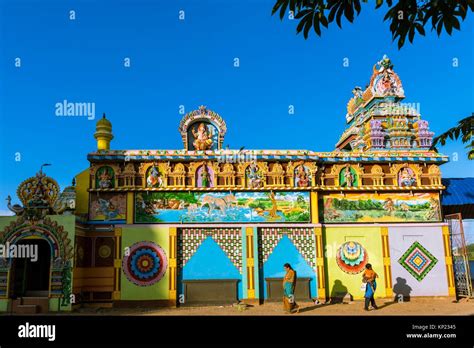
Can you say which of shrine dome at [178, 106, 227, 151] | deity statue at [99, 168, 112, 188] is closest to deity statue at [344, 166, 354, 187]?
shrine dome at [178, 106, 227, 151]

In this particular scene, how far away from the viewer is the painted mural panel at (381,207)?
16406 millimetres

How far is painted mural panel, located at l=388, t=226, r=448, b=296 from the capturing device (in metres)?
16.0

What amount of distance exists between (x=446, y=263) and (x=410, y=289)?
173 centimetres

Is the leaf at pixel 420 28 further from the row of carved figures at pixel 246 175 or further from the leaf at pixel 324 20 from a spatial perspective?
the row of carved figures at pixel 246 175

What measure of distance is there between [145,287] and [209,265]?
7.77 ft

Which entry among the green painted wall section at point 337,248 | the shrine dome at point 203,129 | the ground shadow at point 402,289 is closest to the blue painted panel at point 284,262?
the green painted wall section at point 337,248

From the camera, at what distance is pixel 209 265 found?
15578 millimetres

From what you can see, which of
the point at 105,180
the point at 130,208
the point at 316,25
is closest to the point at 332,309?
the point at 130,208

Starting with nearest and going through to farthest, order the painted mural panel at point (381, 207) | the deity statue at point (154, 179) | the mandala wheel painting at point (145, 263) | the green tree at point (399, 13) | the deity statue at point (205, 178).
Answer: the green tree at point (399, 13) → the mandala wheel painting at point (145, 263) → the deity statue at point (154, 179) → the deity statue at point (205, 178) → the painted mural panel at point (381, 207)

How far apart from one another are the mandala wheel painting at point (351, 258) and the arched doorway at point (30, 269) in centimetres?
1057

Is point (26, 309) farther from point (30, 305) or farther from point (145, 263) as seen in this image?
point (145, 263)

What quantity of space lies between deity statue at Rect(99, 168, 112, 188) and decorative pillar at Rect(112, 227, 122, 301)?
1.65 m

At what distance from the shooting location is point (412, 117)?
18.7 metres

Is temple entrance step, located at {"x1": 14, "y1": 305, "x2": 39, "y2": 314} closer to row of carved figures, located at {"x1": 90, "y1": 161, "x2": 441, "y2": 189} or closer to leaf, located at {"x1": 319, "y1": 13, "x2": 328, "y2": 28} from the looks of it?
row of carved figures, located at {"x1": 90, "y1": 161, "x2": 441, "y2": 189}
